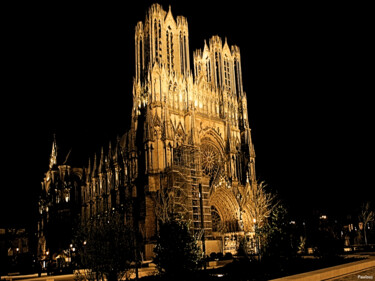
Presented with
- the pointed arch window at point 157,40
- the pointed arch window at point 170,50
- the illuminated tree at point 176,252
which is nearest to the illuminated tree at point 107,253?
the illuminated tree at point 176,252

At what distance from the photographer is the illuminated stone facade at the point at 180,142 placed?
42.8 m

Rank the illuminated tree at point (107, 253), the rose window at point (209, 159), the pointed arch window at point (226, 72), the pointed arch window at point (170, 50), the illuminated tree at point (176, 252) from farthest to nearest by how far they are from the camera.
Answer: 1. the pointed arch window at point (226, 72)
2. the pointed arch window at point (170, 50)
3. the rose window at point (209, 159)
4. the illuminated tree at point (176, 252)
5. the illuminated tree at point (107, 253)

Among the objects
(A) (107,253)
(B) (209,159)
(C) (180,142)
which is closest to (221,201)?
(B) (209,159)

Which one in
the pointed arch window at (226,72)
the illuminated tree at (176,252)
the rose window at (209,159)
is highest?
the pointed arch window at (226,72)

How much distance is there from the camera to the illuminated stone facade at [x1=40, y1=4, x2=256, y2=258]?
1686 inches

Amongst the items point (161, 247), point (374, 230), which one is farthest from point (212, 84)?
point (161, 247)

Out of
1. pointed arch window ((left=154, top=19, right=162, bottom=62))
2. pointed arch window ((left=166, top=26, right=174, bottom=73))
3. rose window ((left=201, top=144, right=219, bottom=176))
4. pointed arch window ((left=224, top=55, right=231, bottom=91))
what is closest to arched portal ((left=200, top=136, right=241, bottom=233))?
rose window ((left=201, top=144, right=219, bottom=176))

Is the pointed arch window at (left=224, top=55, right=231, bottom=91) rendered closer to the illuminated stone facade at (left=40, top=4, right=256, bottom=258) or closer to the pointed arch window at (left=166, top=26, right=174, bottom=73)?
the illuminated stone facade at (left=40, top=4, right=256, bottom=258)

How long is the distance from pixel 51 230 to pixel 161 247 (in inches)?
2059

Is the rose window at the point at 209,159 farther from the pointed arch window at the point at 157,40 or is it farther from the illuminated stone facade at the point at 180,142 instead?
the pointed arch window at the point at 157,40

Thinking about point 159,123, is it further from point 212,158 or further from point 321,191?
point 321,191

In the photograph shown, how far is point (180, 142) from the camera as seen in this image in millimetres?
46281

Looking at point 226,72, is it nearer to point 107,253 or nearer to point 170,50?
point 170,50

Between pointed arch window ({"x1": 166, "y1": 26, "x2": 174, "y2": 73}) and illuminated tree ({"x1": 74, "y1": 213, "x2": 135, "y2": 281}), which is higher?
pointed arch window ({"x1": 166, "y1": 26, "x2": 174, "y2": 73})
